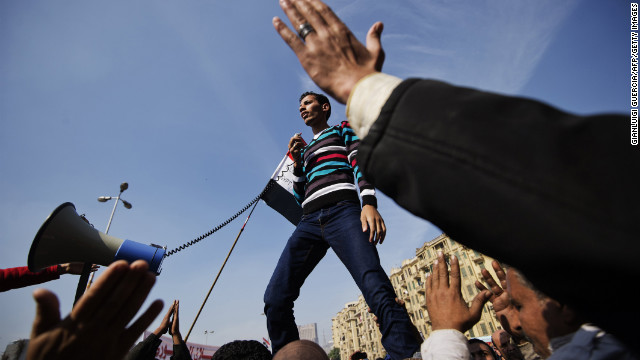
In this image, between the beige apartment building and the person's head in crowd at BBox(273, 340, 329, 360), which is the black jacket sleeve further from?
the beige apartment building

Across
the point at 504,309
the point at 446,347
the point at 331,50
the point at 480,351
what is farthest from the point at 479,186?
the point at 480,351

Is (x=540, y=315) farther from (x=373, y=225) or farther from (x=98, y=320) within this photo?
(x=98, y=320)

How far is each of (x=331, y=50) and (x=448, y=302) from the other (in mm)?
1336

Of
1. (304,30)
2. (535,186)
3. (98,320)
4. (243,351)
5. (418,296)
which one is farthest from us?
(418,296)

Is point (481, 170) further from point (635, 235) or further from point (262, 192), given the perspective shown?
point (262, 192)

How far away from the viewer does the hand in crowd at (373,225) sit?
235cm

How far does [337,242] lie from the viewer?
96.3 inches

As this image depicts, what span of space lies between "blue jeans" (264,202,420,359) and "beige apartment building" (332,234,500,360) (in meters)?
23.2

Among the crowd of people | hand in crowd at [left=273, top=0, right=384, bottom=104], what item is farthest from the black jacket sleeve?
hand in crowd at [left=273, top=0, right=384, bottom=104]

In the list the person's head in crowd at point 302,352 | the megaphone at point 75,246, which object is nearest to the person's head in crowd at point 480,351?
the person's head in crowd at point 302,352

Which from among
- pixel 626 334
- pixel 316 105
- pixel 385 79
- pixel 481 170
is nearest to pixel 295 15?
pixel 385 79

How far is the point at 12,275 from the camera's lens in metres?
3.89

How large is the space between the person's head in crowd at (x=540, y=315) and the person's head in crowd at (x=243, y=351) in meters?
1.84

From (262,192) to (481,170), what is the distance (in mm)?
5848
